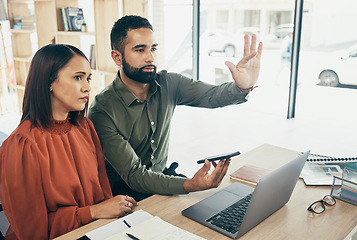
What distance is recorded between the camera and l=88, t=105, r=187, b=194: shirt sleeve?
150 centimetres

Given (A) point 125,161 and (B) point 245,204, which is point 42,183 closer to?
(A) point 125,161

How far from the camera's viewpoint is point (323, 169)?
1.67 metres

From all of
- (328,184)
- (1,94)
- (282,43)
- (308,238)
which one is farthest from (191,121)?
(308,238)

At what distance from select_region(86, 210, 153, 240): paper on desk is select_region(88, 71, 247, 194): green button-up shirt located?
0.20 m

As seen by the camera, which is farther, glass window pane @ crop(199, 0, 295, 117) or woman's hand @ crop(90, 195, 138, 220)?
glass window pane @ crop(199, 0, 295, 117)

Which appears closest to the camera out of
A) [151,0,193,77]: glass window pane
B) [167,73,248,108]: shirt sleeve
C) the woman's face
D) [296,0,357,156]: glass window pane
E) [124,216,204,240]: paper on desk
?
[124,216,204,240]: paper on desk

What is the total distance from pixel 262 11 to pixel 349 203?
4.86 meters

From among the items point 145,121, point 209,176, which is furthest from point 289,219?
point 145,121

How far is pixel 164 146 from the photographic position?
2.02 m

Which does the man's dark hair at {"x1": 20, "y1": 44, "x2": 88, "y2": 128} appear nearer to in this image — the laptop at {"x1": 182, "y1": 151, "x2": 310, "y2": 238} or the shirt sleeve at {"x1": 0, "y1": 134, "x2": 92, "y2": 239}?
the shirt sleeve at {"x1": 0, "y1": 134, "x2": 92, "y2": 239}

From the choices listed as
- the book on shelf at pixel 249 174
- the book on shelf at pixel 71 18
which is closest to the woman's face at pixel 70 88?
the book on shelf at pixel 249 174

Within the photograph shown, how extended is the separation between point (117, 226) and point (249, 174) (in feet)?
2.22

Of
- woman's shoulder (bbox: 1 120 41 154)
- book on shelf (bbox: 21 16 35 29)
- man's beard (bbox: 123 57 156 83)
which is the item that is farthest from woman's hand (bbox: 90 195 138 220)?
book on shelf (bbox: 21 16 35 29)

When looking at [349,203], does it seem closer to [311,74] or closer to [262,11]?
[311,74]
